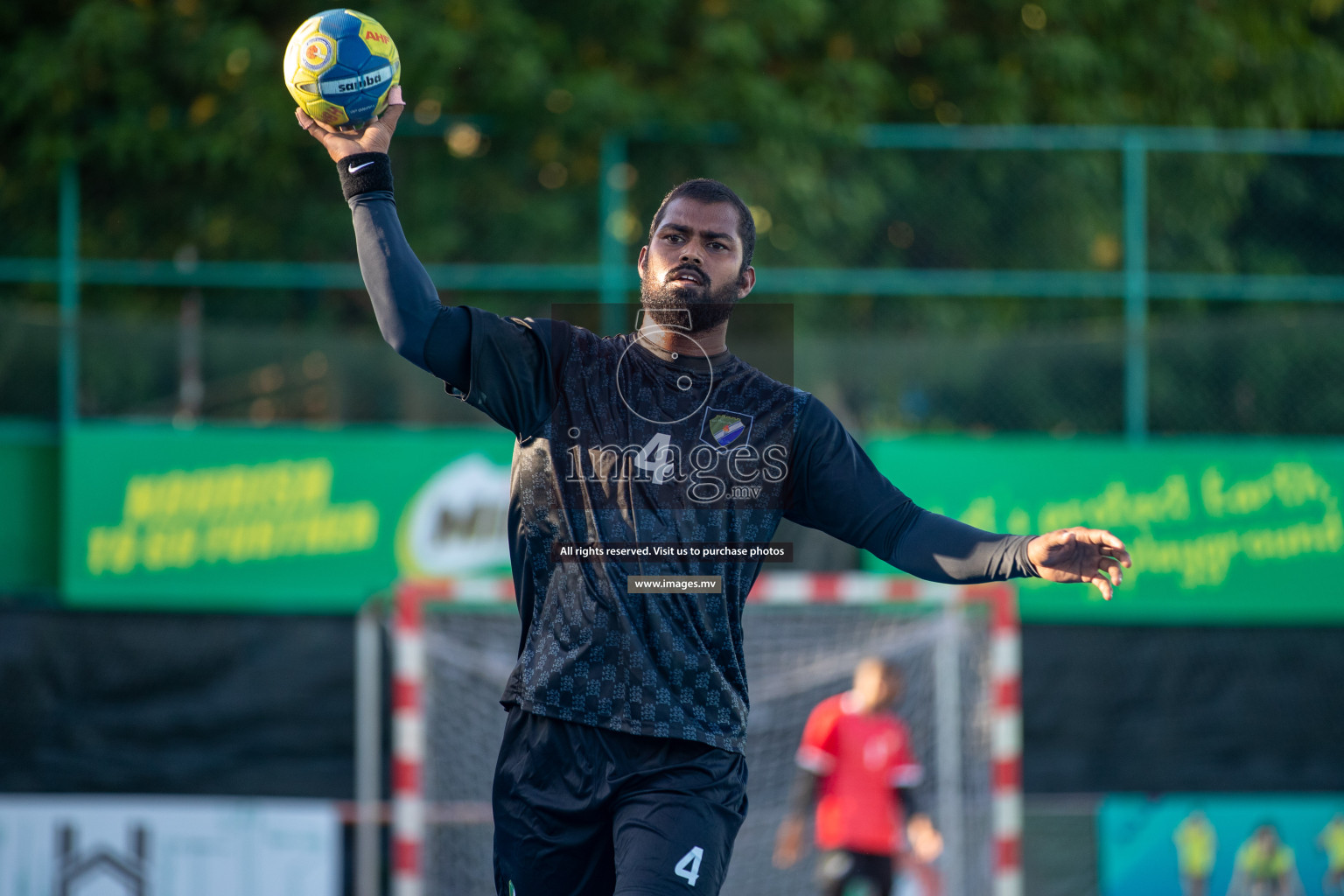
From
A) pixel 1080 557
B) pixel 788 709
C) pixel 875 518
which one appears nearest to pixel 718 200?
pixel 875 518

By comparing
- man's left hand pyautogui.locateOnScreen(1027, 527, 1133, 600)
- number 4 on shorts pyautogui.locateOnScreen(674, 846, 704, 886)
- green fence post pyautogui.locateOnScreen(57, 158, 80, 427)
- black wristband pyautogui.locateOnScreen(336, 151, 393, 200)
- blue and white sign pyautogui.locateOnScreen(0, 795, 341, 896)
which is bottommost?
blue and white sign pyautogui.locateOnScreen(0, 795, 341, 896)

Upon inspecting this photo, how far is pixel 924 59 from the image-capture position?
1191cm

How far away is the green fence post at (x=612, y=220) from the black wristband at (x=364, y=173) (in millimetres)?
6009

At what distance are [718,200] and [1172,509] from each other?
6641 mm

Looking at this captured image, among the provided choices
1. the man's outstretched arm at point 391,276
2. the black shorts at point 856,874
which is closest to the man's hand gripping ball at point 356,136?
the man's outstretched arm at point 391,276

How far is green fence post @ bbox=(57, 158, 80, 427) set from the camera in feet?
29.4

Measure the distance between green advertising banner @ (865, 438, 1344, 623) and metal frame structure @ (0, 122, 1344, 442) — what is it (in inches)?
23.7

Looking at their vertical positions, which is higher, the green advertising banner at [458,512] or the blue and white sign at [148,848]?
the green advertising banner at [458,512]

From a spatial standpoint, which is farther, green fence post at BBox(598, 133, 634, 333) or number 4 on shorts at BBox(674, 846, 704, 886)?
green fence post at BBox(598, 133, 634, 333)

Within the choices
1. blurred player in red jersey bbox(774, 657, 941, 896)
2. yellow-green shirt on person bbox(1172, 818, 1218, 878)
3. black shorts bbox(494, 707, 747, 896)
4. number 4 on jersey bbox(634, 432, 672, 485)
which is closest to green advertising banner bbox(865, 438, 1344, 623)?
blurred player in red jersey bbox(774, 657, 941, 896)

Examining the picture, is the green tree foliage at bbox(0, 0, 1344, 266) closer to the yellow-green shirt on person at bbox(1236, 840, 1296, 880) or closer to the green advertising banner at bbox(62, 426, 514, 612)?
the green advertising banner at bbox(62, 426, 514, 612)

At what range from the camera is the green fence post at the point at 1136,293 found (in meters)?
9.59

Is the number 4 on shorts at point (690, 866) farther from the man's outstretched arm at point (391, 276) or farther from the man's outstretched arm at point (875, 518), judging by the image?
the man's outstretched arm at point (391, 276)

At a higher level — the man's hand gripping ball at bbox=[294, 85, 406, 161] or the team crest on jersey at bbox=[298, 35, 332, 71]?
the team crest on jersey at bbox=[298, 35, 332, 71]
